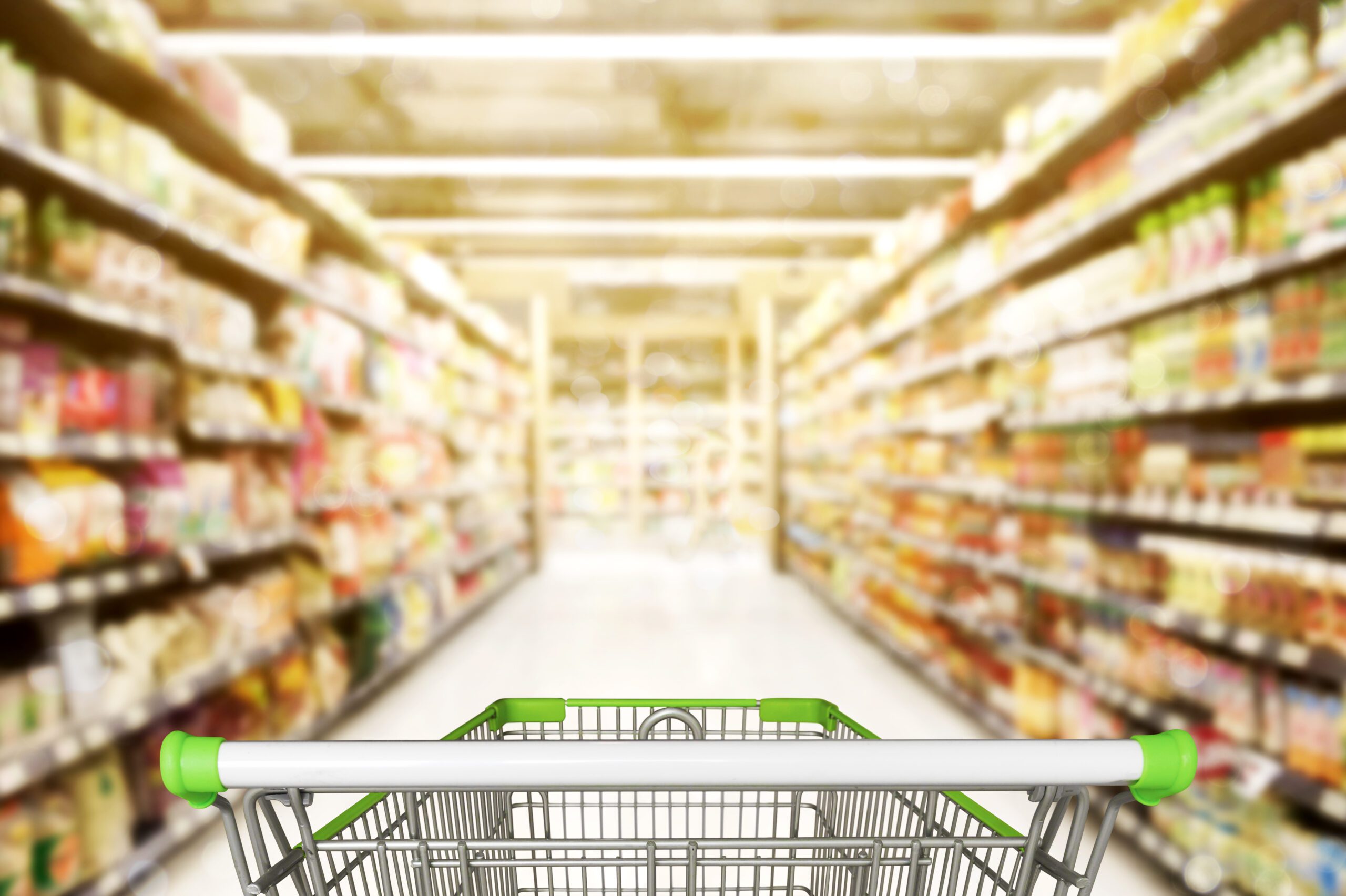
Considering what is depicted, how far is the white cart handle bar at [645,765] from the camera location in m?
0.60

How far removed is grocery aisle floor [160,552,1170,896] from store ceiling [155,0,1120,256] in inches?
137

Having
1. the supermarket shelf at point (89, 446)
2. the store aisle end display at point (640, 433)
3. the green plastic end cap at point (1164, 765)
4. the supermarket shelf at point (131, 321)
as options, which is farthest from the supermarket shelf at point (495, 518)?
the green plastic end cap at point (1164, 765)

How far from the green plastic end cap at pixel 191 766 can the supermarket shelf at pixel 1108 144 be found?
7.20 ft

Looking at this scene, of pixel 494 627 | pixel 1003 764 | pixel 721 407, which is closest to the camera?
pixel 1003 764

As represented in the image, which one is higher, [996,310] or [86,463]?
[996,310]

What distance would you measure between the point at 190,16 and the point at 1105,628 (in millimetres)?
6084

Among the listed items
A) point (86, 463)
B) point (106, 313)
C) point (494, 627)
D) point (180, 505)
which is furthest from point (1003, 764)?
point (494, 627)

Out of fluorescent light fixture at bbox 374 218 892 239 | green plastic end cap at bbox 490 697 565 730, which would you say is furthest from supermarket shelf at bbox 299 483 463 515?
fluorescent light fixture at bbox 374 218 892 239

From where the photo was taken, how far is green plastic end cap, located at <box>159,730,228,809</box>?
0.61 metres

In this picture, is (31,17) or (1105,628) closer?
(31,17)

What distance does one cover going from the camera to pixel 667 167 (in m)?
5.73

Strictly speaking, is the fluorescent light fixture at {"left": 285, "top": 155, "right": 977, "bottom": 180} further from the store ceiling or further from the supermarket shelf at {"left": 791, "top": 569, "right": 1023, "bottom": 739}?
the supermarket shelf at {"left": 791, "top": 569, "right": 1023, "bottom": 739}

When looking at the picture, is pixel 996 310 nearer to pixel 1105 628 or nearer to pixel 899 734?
pixel 1105 628

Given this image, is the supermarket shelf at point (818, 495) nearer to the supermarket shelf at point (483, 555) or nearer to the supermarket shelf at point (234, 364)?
the supermarket shelf at point (483, 555)
